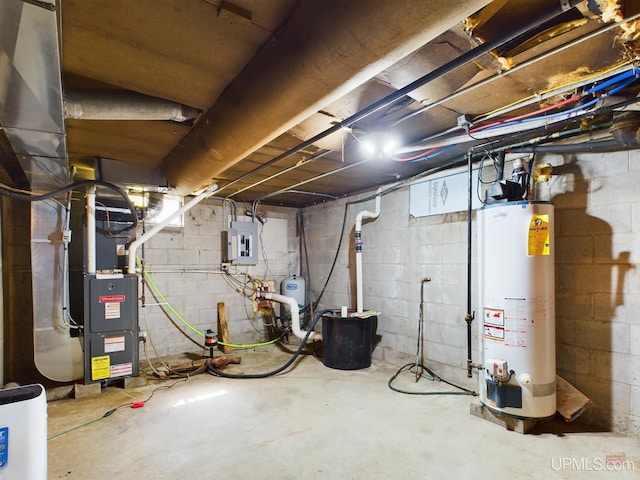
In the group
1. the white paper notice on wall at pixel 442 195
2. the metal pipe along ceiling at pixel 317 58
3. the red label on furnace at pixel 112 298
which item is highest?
the metal pipe along ceiling at pixel 317 58

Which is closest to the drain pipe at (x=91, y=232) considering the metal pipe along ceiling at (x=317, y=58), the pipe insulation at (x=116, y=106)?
the pipe insulation at (x=116, y=106)

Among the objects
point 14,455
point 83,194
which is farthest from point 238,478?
point 83,194

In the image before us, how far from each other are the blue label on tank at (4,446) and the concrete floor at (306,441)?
795 mm

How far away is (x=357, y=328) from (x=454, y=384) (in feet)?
3.50

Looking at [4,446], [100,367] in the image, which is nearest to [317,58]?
[4,446]

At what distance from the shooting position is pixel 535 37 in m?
1.31

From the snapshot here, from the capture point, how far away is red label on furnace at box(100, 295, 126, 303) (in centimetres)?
305

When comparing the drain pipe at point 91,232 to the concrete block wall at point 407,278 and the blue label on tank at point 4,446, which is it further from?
the concrete block wall at point 407,278

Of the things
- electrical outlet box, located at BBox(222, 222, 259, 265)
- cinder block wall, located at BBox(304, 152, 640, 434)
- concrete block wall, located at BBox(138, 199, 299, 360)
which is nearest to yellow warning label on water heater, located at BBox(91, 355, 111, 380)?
concrete block wall, located at BBox(138, 199, 299, 360)

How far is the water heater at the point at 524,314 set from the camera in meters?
2.20

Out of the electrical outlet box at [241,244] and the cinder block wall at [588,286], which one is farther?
the electrical outlet box at [241,244]

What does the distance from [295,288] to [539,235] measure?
328 cm

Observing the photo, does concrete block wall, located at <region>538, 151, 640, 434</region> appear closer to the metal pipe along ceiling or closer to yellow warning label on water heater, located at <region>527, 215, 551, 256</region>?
yellow warning label on water heater, located at <region>527, 215, 551, 256</region>

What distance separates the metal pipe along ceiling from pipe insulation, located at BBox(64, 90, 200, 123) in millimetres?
239
